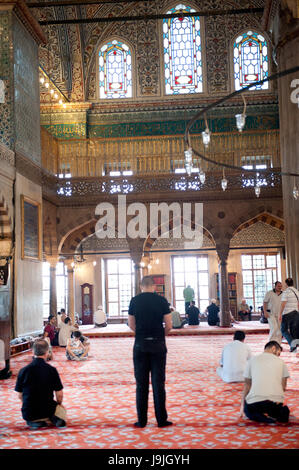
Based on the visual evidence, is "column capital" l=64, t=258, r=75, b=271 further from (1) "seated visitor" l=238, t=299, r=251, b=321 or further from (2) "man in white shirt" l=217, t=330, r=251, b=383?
(2) "man in white shirt" l=217, t=330, r=251, b=383

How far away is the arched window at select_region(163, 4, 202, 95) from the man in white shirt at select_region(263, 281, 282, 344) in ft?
31.7

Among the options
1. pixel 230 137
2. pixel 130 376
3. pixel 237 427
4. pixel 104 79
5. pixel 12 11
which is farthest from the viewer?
pixel 104 79

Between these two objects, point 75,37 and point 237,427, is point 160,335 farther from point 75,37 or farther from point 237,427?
point 75,37

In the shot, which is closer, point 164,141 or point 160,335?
point 160,335

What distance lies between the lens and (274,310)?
8938 mm

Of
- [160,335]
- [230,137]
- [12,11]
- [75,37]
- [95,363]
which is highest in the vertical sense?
[75,37]

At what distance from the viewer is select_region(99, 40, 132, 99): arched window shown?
17.2m

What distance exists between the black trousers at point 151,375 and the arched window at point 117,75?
13762mm

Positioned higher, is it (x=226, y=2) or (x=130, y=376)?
(x=226, y=2)

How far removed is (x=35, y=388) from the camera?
4.43 m

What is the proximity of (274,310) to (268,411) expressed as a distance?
4674mm

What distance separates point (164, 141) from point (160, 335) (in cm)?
1261

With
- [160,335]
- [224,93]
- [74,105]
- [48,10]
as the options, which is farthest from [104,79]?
[160,335]

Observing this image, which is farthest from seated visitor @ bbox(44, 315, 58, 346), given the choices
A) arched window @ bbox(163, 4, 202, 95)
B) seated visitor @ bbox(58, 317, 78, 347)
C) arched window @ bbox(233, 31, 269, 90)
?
Answer: arched window @ bbox(233, 31, 269, 90)
